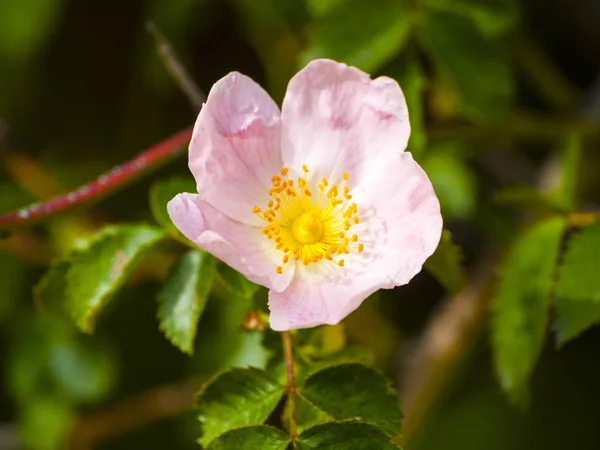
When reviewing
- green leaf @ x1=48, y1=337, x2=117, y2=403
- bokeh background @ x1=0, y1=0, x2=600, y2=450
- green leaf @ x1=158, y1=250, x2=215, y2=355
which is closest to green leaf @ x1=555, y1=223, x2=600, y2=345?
bokeh background @ x1=0, y1=0, x2=600, y2=450

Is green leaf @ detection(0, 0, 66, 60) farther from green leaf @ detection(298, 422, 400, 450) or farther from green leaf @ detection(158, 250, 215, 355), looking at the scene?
green leaf @ detection(298, 422, 400, 450)

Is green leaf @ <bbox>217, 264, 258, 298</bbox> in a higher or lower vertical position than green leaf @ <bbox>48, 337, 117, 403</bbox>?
higher

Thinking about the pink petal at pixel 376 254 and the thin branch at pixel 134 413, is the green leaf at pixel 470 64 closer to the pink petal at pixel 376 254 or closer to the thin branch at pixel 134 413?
the pink petal at pixel 376 254

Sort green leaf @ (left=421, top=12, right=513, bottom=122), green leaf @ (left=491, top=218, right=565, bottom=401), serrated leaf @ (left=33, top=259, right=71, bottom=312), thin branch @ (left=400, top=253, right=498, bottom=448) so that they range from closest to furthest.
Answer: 1. serrated leaf @ (left=33, top=259, right=71, bottom=312)
2. green leaf @ (left=491, top=218, right=565, bottom=401)
3. green leaf @ (left=421, top=12, right=513, bottom=122)
4. thin branch @ (left=400, top=253, right=498, bottom=448)

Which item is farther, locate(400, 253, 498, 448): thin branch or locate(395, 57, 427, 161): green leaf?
locate(400, 253, 498, 448): thin branch

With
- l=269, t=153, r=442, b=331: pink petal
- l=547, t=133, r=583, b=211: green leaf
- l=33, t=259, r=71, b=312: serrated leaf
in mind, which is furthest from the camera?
l=547, t=133, r=583, b=211: green leaf

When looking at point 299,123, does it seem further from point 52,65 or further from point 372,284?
point 52,65

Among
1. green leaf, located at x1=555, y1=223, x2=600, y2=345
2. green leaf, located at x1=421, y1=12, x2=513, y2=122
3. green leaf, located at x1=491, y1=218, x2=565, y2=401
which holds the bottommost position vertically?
green leaf, located at x1=491, y1=218, x2=565, y2=401

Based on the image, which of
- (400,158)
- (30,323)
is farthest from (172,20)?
(400,158)
